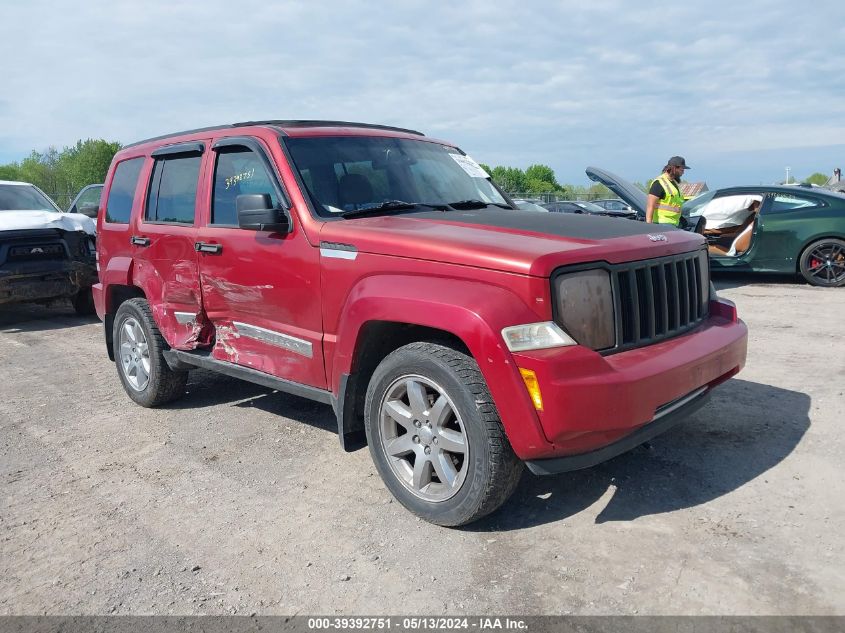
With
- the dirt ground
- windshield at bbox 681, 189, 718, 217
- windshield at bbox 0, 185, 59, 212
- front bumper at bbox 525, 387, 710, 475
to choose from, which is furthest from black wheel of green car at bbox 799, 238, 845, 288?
windshield at bbox 0, 185, 59, 212

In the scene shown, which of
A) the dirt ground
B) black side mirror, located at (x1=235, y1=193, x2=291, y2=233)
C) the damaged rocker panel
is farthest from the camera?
the damaged rocker panel

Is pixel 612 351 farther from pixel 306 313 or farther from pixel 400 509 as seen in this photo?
pixel 306 313

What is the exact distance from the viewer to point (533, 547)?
3043 mm

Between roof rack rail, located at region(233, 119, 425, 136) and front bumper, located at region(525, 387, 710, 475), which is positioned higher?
roof rack rail, located at region(233, 119, 425, 136)

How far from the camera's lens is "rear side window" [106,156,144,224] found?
5324 mm

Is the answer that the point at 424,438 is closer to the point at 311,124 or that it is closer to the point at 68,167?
the point at 311,124

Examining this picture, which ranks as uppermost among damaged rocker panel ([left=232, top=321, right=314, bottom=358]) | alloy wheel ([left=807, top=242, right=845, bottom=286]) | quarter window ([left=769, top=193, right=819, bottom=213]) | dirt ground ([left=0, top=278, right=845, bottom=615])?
quarter window ([left=769, top=193, right=819, bottom=213])

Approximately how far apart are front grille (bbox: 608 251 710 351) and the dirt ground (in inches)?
33.6

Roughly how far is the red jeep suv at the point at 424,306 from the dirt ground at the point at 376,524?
320mm

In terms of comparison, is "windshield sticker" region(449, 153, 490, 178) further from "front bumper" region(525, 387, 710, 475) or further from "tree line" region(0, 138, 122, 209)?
"tree line" region(0, 138, 122, 209)

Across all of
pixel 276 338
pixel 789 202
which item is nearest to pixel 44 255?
pixel 276 338

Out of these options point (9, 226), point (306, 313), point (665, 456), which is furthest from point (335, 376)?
point (9, 226)

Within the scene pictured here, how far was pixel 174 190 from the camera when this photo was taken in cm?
484

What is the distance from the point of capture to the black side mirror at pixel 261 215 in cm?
Result: 367
